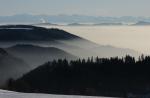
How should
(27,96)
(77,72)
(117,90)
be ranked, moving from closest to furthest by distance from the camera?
(27,96), (117,90), (77,72)

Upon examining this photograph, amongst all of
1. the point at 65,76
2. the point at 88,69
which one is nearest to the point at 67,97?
the point at 65,76

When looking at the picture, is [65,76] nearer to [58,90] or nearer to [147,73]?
[58,90]

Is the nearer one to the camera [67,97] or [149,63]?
[67,97]

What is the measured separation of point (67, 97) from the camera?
12570 millimetres

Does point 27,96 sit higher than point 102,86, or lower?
higher

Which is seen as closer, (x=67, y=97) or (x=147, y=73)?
(x=67, y=97)

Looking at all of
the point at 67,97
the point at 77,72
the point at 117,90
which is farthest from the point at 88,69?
the point at 67,97

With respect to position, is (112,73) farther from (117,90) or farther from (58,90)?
(58,90)

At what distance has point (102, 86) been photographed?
12850cm

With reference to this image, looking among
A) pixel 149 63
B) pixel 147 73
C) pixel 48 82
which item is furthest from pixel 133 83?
pixel 48 82

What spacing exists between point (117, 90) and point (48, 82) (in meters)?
21.3

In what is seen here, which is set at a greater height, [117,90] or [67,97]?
[67,97]

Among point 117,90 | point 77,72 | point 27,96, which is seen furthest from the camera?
point 77,72

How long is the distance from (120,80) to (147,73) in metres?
9.26
